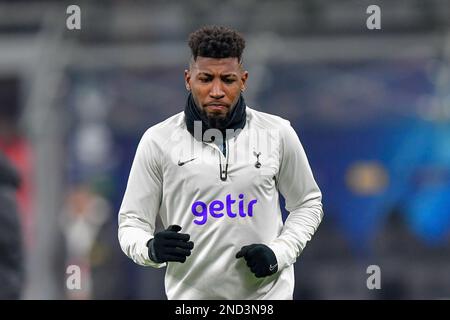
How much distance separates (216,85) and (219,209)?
553 mm

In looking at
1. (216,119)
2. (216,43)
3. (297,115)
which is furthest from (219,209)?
(297,115)

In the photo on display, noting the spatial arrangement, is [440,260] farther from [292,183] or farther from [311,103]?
[292,183]

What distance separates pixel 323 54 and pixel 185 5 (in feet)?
7.05

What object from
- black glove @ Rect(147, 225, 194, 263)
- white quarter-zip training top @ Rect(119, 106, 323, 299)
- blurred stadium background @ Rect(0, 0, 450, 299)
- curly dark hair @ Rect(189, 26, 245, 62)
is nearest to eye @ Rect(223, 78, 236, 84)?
curly dark hair @ Rect(189, 26, 245, 62)

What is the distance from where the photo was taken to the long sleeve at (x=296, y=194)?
6012mm

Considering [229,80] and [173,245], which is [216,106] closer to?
[229,80]

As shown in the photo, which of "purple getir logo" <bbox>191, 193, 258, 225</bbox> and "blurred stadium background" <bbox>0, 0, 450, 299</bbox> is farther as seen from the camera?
"blurred stadium background" <bbox>0, 0, 450, 299</bbox>

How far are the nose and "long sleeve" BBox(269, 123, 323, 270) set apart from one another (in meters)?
0.41

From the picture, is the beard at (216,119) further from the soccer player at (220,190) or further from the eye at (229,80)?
the eye at (229,80)

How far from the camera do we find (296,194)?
6.11 metres

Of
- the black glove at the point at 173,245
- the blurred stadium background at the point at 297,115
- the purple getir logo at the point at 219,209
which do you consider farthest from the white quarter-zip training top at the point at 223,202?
the blurred stadium background at the point at 297,115

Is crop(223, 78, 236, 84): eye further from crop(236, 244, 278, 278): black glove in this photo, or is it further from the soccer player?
crop(236, 244, 278, 278): black glove

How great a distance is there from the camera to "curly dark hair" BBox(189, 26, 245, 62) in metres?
5.85

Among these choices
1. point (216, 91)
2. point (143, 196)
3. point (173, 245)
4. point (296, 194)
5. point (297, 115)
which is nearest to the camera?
point (173, 245)
